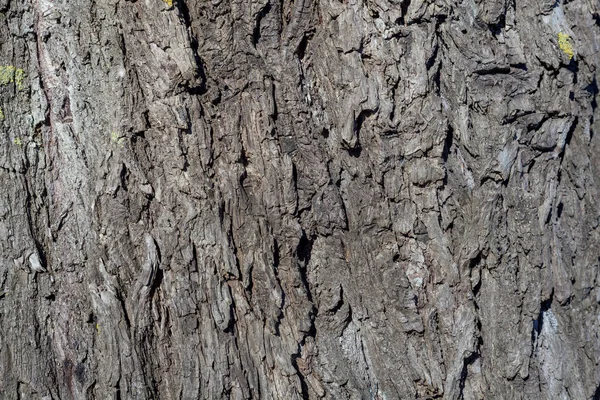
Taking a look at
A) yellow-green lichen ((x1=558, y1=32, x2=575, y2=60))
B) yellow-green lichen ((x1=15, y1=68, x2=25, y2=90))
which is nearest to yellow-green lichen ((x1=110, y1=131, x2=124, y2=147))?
yellow-green lichen ((x1=15, y1=68, x2=25, y2=90))

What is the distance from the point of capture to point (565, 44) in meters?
2.00

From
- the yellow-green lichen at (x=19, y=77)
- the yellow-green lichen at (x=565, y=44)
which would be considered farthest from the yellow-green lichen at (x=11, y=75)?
the yellow-green lichen at (x=565, y=44)

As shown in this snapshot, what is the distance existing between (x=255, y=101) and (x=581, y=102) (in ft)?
3.94

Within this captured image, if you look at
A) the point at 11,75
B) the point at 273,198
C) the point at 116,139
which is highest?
the point at 11,75

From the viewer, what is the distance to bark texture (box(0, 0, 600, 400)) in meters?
1.80

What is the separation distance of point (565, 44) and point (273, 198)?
114 cm

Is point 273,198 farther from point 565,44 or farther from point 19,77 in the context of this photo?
point 565,44

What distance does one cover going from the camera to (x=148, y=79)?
1790 mm

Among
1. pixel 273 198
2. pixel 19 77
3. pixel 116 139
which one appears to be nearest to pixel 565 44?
pixel 273 198

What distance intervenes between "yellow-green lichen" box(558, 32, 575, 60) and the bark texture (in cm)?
2

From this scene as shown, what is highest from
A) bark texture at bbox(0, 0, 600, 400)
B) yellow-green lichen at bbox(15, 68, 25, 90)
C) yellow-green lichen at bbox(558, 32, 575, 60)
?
yellow-green lichen at bbox(15, 68, 25, 90)

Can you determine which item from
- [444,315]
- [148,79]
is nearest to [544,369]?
[444,315]

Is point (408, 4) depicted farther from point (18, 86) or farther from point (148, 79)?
point (18, 86)

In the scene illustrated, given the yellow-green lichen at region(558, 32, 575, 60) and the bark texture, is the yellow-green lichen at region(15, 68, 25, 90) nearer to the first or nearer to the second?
the bark texture
